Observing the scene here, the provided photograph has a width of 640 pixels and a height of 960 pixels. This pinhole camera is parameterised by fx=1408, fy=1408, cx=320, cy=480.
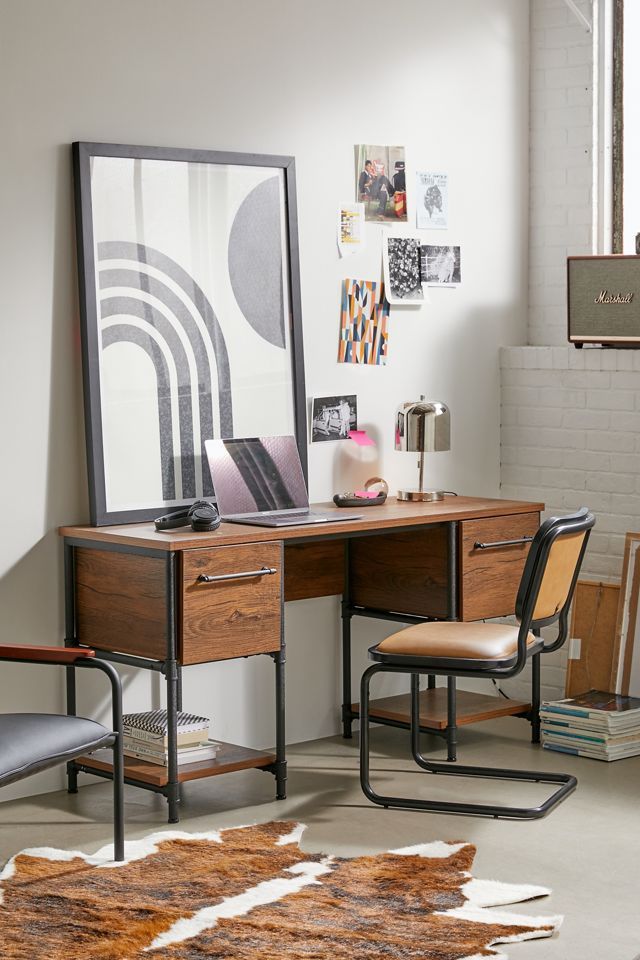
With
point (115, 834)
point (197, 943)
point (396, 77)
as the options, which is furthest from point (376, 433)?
point (197, 943)

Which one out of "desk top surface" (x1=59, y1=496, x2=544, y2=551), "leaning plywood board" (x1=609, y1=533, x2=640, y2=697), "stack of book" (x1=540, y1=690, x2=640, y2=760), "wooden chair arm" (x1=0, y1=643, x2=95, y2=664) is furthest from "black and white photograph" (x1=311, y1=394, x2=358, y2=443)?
"wooden chair arm" (x1=0, y1=643, x2=95, y2=664)

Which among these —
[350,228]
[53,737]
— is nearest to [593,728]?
[350,228]

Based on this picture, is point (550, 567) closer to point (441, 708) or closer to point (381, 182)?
point (441, 708)

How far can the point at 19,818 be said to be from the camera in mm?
3889

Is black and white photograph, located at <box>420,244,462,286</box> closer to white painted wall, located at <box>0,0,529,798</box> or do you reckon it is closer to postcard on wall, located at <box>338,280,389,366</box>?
white painted wall, located at <box>0,0,529,798</box>

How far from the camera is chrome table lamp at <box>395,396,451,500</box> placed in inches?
188

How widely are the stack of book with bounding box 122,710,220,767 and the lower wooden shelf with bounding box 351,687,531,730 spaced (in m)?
0.81

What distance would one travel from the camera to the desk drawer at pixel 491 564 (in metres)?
4.50

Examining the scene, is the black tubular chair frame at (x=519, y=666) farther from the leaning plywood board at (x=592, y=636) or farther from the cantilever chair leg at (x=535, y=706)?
the leaning plywood board at (x=592, y=636)

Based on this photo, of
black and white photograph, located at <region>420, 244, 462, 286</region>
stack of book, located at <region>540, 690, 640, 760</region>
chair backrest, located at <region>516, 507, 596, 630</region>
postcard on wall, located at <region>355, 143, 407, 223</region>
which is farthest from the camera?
black and white photograph, located at <region>420, 244, 462, 286</region>

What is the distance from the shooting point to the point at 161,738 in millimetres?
3965

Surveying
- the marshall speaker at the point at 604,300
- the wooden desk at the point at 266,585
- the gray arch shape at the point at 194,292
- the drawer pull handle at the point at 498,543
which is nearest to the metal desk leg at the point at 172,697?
the wooden desk at the point at 266,585

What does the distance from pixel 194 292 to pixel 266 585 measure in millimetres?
987

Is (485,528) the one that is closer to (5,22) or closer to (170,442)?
(170,442)
